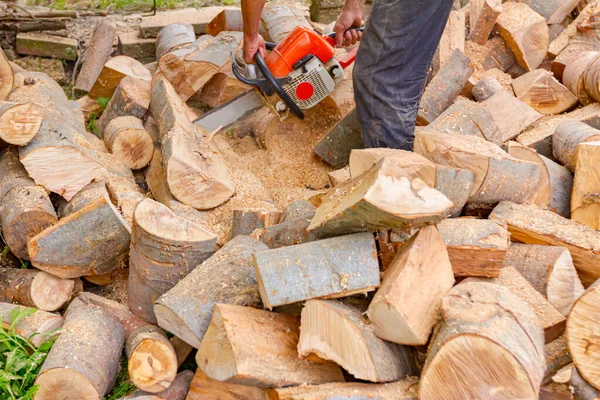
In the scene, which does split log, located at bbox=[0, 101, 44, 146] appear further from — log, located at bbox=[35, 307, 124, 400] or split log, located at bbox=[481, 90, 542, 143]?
split log, located at bbox=[481, 90, 542, 143]

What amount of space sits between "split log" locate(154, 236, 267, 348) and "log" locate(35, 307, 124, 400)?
10.2 inches

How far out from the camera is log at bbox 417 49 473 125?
12.3 feet

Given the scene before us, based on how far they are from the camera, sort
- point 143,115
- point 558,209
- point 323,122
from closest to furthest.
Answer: point 558,209 < point 143,115 < point 323,122

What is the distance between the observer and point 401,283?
6.72 feet

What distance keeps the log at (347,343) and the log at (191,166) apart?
1.25 m

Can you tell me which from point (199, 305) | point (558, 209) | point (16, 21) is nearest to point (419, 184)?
point (199, 305)

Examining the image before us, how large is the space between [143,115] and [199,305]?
1971 mm

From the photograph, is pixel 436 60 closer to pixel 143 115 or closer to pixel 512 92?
pixel 512 92

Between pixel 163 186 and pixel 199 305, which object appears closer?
pixel 199 305

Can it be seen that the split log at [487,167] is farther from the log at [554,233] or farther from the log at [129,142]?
the log at [129,142]

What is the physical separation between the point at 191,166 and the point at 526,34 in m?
2.55

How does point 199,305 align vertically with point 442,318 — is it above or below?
below

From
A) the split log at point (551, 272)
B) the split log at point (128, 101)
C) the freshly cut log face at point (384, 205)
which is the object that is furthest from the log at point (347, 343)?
the split log at point (128, 101)

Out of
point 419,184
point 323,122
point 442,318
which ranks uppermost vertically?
point 419,184
